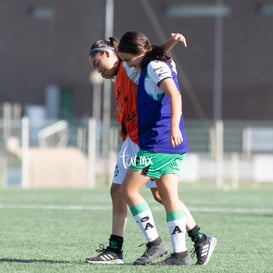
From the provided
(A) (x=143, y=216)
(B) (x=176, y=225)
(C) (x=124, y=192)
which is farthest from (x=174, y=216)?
(C) (x=124, y=192)

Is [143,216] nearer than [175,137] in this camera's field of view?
No

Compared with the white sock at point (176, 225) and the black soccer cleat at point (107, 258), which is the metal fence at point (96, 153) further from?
the white sock at point (176, 225)

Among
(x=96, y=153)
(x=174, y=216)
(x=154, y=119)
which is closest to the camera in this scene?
(x=154, y=119)

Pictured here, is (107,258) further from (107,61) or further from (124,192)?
(107,61)

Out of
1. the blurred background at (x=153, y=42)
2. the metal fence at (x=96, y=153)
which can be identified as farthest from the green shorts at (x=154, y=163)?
the blurred background at (x=153, y=42)

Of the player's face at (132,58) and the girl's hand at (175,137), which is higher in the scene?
the player's face at (132,58)

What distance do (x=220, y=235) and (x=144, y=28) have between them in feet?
100

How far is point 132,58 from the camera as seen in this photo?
7.66 meters

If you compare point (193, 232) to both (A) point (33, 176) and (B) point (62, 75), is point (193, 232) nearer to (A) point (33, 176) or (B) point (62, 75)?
(A) point (33, 176)

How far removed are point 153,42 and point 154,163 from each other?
108ft

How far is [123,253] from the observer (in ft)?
28.8

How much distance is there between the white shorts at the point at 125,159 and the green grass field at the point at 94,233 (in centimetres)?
63

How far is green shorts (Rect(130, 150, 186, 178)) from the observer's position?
7.60 m

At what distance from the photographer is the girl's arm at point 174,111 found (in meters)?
7.32
